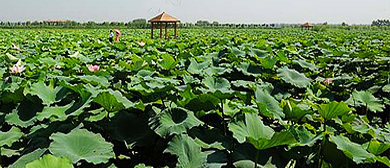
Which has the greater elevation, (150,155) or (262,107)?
(262,107)

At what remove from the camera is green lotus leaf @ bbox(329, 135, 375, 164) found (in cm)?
108

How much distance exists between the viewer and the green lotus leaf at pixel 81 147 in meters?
1.02

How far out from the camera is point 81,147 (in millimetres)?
1097

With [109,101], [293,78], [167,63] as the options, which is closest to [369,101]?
[293,78]

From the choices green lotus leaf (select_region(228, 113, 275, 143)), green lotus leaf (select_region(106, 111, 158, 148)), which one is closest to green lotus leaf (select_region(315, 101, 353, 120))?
green lotus leaf (select_region(228, 113, 275, 143))

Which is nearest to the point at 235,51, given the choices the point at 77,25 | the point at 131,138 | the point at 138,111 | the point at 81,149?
the point at 138,111

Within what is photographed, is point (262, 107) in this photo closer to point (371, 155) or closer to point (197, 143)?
point (197, 143)

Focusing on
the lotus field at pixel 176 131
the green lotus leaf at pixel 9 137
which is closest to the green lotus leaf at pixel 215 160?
the lotus field at pixel 176 131

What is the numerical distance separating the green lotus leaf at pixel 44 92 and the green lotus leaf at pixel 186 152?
63cm

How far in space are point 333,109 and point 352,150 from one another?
0.65 ft

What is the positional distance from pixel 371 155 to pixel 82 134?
980 mm

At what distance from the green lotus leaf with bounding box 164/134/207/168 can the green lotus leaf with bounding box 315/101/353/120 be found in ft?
1.74

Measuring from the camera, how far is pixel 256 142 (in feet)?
3.25

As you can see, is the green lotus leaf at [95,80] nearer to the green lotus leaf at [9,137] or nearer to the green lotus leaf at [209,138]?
the green lotus leaf at [9,137]
